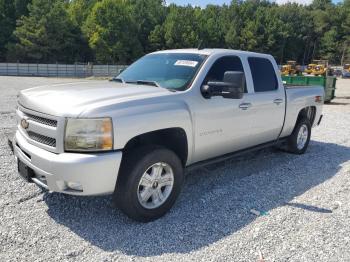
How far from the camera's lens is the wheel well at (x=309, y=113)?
270 inches

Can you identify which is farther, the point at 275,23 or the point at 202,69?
the point at 275,23

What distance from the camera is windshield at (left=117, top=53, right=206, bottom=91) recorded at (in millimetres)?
4461

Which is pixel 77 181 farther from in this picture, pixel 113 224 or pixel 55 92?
pixel 55 92

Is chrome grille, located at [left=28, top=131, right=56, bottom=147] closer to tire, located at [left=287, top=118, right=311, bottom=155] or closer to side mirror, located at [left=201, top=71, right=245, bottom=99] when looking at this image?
side mirror, located at [left=201, top=71, right=245, bottom=99]

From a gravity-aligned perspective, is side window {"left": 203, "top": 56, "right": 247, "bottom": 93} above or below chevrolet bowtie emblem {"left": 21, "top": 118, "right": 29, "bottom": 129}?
above

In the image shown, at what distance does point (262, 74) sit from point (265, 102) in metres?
0.48

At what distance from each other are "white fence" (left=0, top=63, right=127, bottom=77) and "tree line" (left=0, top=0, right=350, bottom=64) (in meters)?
10.6

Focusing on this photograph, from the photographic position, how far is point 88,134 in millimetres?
3402

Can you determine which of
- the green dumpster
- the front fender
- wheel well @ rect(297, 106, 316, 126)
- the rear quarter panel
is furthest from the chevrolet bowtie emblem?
the green dumpster

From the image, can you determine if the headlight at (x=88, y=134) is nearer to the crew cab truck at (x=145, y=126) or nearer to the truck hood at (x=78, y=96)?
the crew cab truck at (x=145, y=126)

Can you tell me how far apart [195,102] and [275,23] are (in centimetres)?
9002

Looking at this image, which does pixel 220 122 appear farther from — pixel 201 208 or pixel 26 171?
pixel 26 171

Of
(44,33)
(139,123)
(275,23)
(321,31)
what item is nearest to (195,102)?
(139,123)

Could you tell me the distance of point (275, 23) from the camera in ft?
287
